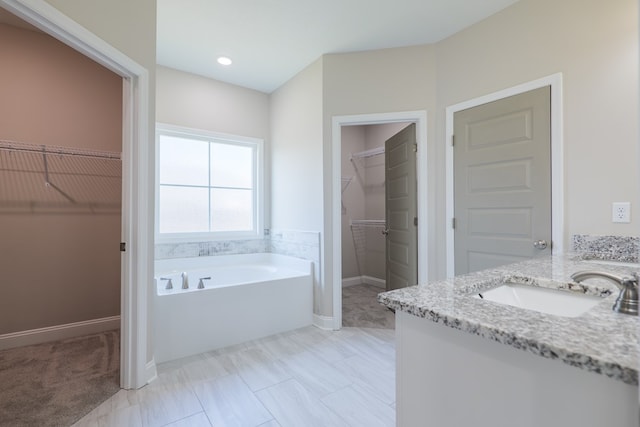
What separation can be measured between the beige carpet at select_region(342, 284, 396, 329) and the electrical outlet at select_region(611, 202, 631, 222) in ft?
6.09

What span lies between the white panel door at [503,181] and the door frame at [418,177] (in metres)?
0.27

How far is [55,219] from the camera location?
2.57 metres

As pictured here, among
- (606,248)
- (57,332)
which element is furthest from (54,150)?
(606,248)

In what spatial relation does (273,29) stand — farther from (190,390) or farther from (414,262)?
(190,390)

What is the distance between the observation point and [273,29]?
249cm

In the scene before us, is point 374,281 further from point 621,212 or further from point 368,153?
point 621,212

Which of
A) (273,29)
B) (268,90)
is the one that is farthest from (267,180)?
(273,29)

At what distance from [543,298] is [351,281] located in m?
3.66

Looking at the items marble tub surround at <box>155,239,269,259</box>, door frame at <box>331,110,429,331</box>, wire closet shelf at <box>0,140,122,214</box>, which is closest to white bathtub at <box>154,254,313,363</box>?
marble tub surround at <box>155,239,269,259</box>

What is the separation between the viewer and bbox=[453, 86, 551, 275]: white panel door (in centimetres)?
201

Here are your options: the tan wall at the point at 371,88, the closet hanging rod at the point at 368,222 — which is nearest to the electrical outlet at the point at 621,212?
the tan wall at the point at 371,88

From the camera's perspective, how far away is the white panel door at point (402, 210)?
2.94 m

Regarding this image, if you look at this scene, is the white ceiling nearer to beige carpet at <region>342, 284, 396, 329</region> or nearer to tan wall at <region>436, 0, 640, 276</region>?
tan wall at <region>436, 0, 640, 276</region>

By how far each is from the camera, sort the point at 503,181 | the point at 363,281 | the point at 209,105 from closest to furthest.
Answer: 1. the point at 503,181
2. the point at 209,105
3. the point at 363,281
